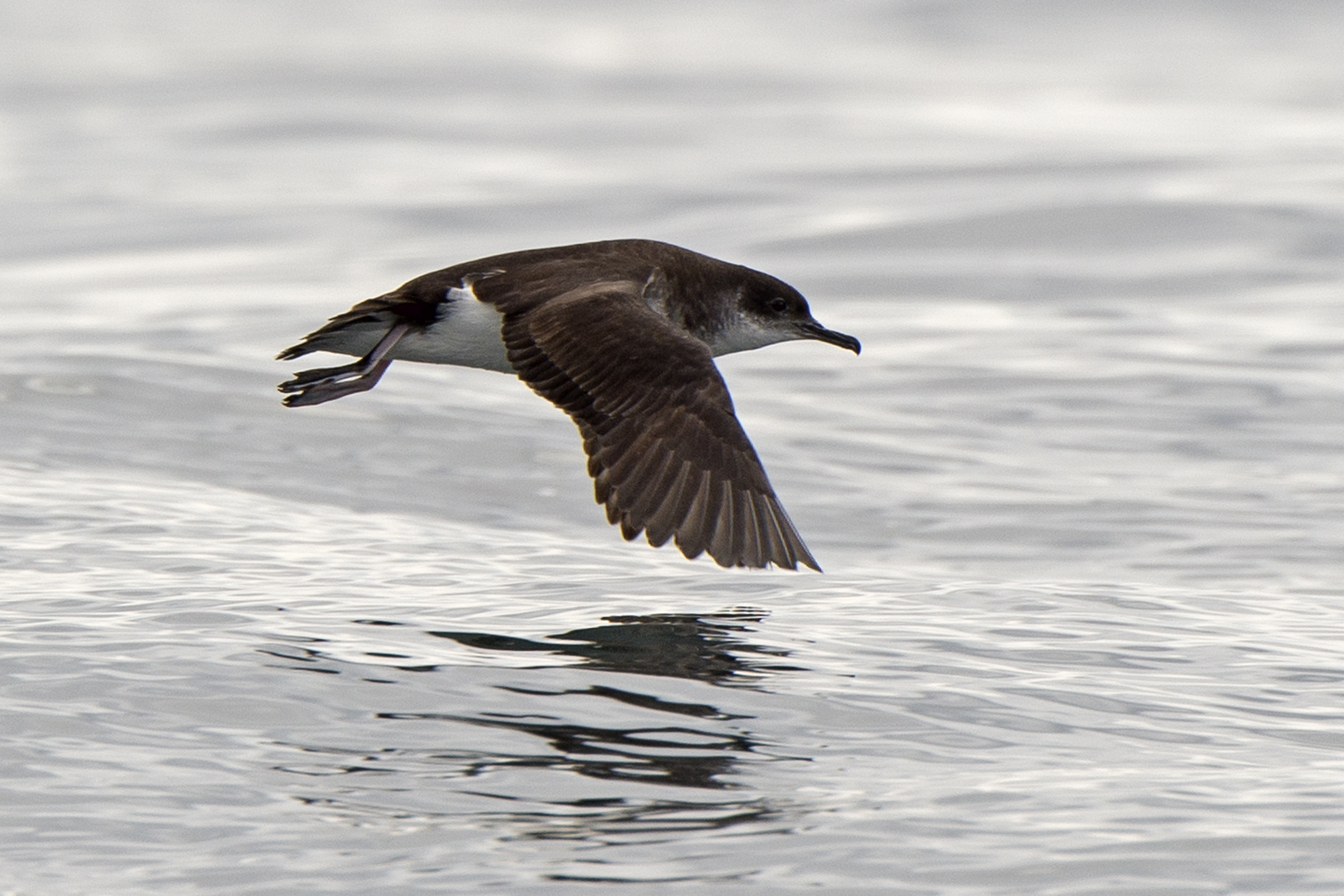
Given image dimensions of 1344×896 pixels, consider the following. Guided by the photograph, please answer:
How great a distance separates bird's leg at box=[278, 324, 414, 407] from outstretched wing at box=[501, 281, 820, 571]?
1.94 ft

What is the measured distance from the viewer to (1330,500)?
7930mm

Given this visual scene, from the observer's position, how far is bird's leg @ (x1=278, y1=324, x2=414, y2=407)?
641 centimetres

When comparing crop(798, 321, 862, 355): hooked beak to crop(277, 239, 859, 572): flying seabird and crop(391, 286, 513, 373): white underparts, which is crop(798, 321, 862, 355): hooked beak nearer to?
crop(277, 239, 859, 572): flying seabird

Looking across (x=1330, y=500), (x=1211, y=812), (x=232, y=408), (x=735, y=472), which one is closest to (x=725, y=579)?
(x=735, y=472)

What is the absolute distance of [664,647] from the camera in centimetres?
527

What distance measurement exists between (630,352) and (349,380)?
1.22m

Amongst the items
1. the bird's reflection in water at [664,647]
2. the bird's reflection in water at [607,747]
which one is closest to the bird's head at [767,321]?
the bird's reflection in water at [664,647]

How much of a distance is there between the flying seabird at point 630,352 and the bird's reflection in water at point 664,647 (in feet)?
0.83

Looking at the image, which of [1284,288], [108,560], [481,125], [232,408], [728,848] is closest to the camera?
[728,848]

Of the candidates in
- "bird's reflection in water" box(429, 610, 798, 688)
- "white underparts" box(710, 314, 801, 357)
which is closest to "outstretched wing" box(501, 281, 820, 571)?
"bird's reflection in water" box(429, 610, 798, 688)

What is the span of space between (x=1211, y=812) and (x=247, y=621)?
8.75 feet

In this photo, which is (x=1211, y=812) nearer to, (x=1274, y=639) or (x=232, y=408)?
(x=1274, y=639)

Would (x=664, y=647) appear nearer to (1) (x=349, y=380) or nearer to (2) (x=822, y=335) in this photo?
(1) (x=349, y=380)

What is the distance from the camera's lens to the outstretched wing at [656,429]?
5348mm
